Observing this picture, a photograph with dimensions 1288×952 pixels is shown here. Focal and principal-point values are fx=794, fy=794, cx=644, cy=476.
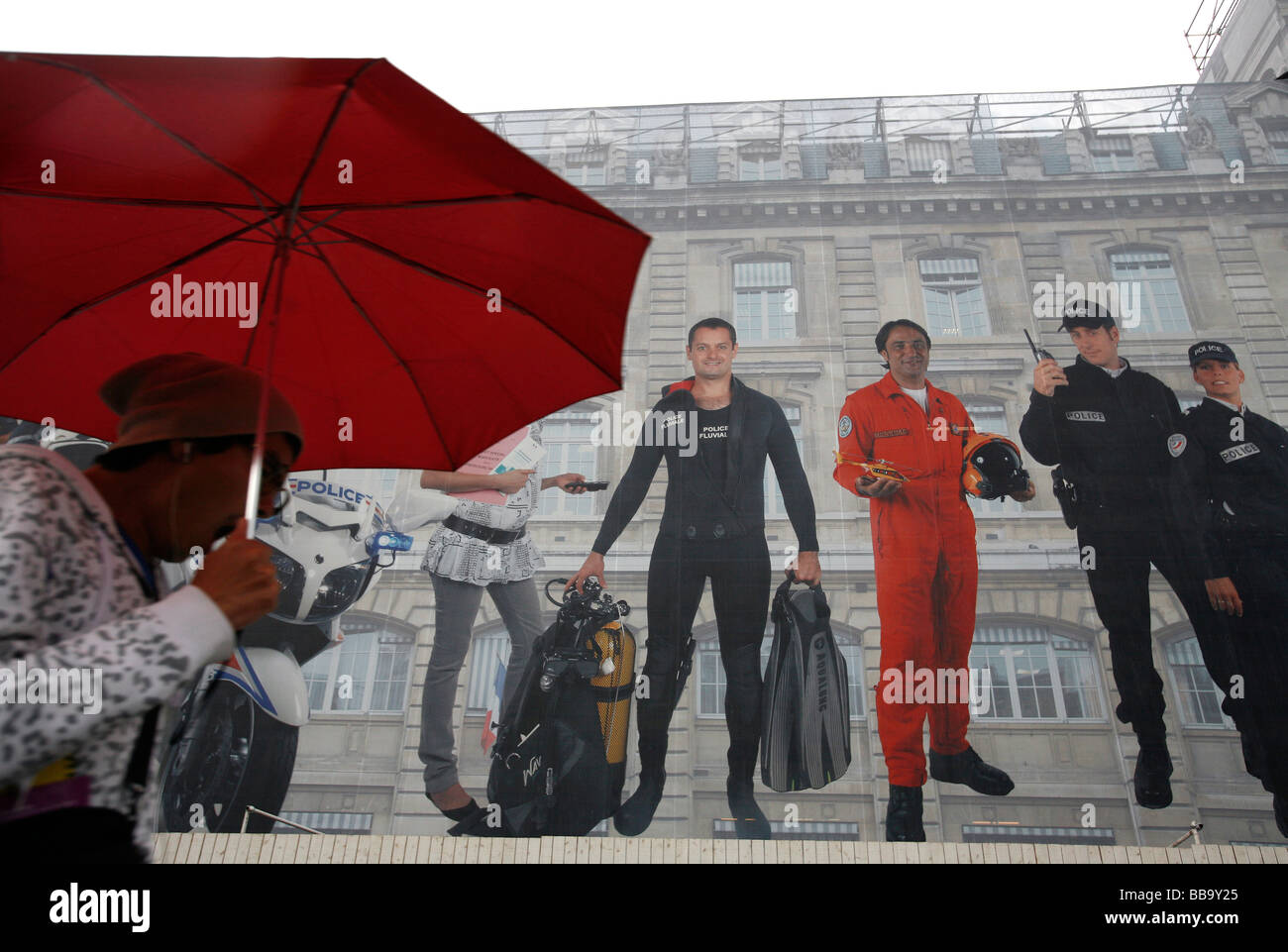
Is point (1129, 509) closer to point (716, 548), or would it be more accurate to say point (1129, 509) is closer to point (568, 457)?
point (716, 548)

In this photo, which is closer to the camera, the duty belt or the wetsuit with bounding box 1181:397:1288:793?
the wetsuit with bounding box 1181:397:1288:793

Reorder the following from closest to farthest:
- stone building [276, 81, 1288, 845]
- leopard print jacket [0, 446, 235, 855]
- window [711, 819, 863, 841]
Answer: leopard print jacket [0, 446, 235, 855] < window [711, 819, 863, 841] < stone building [276, 81, 1288, 845]

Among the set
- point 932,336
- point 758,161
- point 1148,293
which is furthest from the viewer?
point 758,161

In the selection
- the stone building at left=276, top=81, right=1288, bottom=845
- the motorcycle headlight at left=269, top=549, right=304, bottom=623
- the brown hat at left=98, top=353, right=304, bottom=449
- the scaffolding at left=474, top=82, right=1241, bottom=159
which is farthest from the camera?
the scaffolding at left=474, top=82, right=1241, bottom=159

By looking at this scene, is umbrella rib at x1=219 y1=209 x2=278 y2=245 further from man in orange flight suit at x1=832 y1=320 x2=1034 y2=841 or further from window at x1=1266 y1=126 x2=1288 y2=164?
window at x1=1266 y1=126 x2=1288 y2=164

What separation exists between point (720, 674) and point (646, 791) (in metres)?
1.16

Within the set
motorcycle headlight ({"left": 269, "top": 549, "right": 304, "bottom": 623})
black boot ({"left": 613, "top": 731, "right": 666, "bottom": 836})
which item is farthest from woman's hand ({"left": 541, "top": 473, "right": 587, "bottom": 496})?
motorcycle headlight ({"left": 269, "top": 549, "right": 304, "bottom": 623})

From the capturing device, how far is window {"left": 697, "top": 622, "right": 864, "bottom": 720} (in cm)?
684

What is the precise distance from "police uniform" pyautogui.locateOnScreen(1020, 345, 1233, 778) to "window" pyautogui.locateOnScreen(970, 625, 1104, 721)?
26 centimetres

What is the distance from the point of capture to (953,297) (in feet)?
29.1

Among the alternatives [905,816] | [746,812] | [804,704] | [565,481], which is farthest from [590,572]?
[905,816]

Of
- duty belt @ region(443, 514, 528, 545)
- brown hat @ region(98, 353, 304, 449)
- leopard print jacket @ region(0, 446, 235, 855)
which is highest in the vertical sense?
duty belt @ region(443, 514, 528, 545)

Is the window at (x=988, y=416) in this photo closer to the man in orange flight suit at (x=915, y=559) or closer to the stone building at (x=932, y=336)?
the stone building at (x=932, y=336)
